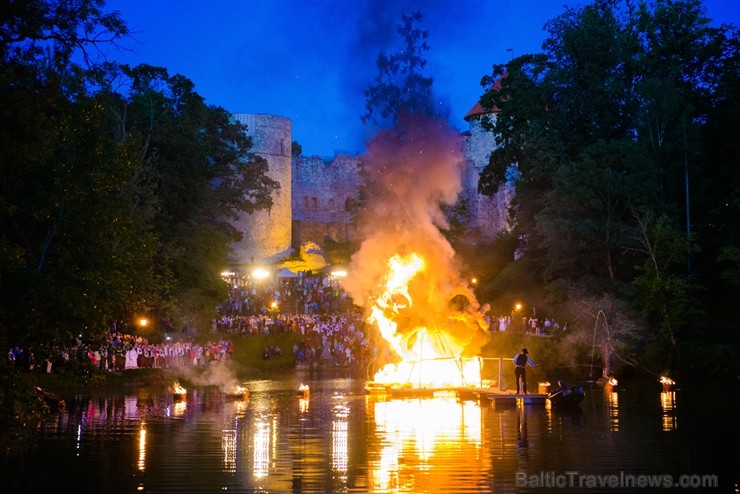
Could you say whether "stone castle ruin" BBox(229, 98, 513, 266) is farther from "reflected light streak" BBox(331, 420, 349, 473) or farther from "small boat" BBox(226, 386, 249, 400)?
"reflected light streak" BBox(331, 420, 349, 473)

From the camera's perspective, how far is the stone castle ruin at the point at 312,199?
243 ft

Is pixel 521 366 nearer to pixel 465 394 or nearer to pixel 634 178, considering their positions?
pixel 465 394

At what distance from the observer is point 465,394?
27.7 m

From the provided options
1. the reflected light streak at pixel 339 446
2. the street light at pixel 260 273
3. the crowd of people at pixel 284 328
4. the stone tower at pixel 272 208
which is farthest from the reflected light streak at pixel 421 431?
the stone tower at pixel 272 208

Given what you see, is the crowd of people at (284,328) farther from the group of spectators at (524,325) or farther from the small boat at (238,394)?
the small boat at (238,394)

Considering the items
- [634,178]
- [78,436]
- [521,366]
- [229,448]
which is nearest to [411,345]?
[521,366]

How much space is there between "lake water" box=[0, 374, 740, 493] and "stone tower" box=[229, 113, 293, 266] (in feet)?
151

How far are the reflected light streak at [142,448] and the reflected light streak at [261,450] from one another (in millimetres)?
1817

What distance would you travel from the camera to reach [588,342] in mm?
39844

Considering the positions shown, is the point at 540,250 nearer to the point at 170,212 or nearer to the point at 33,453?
the point at 170,212

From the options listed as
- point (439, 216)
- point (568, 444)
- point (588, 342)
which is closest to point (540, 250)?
point (588, 342)

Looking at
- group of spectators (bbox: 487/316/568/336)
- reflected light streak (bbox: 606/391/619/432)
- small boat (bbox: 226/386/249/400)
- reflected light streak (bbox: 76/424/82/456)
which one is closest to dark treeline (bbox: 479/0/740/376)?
group of spectators (bbox: 487/316/568/336)

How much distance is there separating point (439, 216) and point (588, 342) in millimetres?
10217

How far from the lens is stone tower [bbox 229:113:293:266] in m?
73.7
